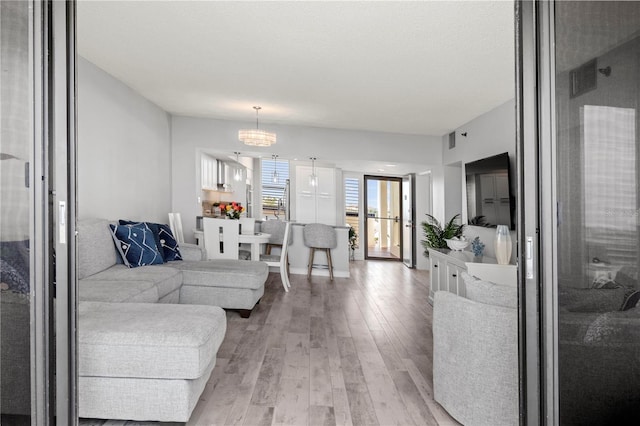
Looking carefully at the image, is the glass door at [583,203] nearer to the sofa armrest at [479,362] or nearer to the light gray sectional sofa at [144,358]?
the sofa armrest at [479,362]

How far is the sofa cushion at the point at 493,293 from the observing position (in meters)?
1.69

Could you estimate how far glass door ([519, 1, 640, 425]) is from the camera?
3.63 feet

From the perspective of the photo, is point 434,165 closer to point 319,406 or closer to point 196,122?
point 196,122

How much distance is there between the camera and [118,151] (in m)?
3.99

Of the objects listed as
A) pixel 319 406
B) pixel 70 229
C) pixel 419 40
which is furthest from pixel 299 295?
pixel 70 229

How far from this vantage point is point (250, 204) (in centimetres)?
822

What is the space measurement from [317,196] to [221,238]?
3.54 metres

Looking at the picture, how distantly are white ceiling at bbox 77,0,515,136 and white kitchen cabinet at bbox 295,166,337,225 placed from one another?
280cm

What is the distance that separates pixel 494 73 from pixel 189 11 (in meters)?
2.80

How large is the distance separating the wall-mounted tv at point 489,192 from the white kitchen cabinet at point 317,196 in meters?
3.26

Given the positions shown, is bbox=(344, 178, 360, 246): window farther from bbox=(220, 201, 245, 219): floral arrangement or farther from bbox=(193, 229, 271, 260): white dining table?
bbox=(193, 229, 271, 260): white dining table

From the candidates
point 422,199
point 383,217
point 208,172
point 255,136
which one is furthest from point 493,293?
point 383,217

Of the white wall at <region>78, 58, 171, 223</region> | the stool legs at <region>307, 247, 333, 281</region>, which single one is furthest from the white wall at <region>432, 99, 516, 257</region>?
the white wall at <region>78, 58, 171, 223</region>

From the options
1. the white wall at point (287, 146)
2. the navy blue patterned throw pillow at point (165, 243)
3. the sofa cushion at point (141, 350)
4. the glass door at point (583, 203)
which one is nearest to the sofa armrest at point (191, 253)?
the navy blue patterned throw pillow at point (165, 243)
